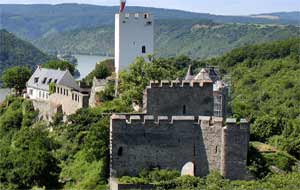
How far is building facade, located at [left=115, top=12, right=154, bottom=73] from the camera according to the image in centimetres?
4441

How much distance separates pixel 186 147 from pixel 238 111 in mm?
15625

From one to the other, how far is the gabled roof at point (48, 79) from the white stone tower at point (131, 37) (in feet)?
11.5

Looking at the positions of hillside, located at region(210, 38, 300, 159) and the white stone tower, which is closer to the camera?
the white stone tower

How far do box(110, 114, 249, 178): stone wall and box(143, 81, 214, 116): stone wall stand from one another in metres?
2.37

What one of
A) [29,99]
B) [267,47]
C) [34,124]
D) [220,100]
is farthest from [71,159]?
[267,47]

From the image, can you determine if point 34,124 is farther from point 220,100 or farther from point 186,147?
point 186,147

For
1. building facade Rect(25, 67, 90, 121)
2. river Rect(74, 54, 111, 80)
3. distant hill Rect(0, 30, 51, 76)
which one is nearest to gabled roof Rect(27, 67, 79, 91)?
building facade Rect(25, 67, 90, 121)

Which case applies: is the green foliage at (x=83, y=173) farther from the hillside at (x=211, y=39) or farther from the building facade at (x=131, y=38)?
the hillside at (x=211, y=39)

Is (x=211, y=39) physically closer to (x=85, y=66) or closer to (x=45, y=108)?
(x=85, y=66)

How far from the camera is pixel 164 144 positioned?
79.3 feet

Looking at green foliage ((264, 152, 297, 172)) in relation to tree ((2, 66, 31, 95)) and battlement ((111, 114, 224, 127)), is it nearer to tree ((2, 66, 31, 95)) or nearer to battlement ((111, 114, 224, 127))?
battlement ((111, 114, 224, 127))

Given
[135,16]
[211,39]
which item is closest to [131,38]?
[135,16]

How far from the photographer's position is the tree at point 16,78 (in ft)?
173

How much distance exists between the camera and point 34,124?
Result: 135 feet
